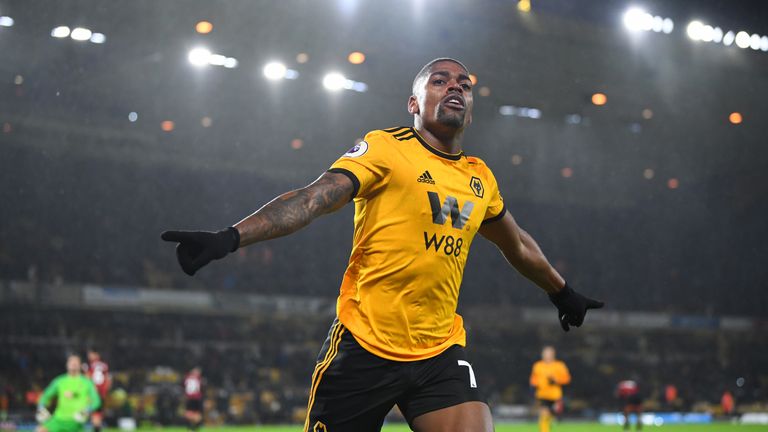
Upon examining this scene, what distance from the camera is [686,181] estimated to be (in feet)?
121

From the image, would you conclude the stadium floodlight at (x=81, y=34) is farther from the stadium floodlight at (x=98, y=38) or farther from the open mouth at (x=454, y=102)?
the open mouth at (x=454, y=102)

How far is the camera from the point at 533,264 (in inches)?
209

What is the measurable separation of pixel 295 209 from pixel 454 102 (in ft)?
3.97

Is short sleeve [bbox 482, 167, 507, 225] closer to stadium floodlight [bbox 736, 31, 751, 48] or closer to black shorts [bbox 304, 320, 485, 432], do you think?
black shorts [bbox 304, 320, 485, 432]

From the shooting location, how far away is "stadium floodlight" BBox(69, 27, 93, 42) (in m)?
22.6

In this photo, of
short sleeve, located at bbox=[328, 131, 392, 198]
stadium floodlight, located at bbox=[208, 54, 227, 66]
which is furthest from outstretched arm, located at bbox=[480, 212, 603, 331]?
stadium floodlight, located at bbox=[208, 54, 227, 66]

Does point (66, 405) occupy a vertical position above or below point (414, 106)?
below

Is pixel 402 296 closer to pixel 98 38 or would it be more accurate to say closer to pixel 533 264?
pixel 533 264

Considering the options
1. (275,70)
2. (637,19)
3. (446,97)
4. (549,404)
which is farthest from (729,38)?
(446,97)

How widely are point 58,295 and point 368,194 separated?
28.7 meters

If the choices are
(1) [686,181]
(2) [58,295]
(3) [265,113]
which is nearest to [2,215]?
(2) [58,295]

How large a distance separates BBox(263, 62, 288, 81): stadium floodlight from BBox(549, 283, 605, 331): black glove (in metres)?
21.6

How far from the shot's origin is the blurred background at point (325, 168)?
76.5 feet

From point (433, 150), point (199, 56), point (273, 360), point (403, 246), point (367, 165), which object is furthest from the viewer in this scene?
point (273, 360)
